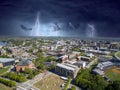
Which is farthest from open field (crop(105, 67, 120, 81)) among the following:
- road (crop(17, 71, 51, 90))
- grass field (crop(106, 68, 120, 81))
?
road (crop(17, 71, 51, 90))

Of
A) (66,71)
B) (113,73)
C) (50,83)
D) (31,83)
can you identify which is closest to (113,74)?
(113,73)

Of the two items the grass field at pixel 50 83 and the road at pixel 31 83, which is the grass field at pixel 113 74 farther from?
the road at pixel 31 83

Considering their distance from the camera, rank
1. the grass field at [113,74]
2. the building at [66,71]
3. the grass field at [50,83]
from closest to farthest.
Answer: the grass field at [50,83] → the grass field at [113,74] → the building at [66,71]

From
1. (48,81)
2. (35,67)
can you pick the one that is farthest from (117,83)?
(35,67)

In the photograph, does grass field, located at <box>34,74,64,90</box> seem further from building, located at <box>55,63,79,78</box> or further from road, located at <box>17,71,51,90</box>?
building, located at <box>55,63,79,78</box>

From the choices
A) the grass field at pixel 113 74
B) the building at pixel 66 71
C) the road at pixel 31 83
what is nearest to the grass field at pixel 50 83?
the road at pixel 31 83

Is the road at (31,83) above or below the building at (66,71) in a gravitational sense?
below
